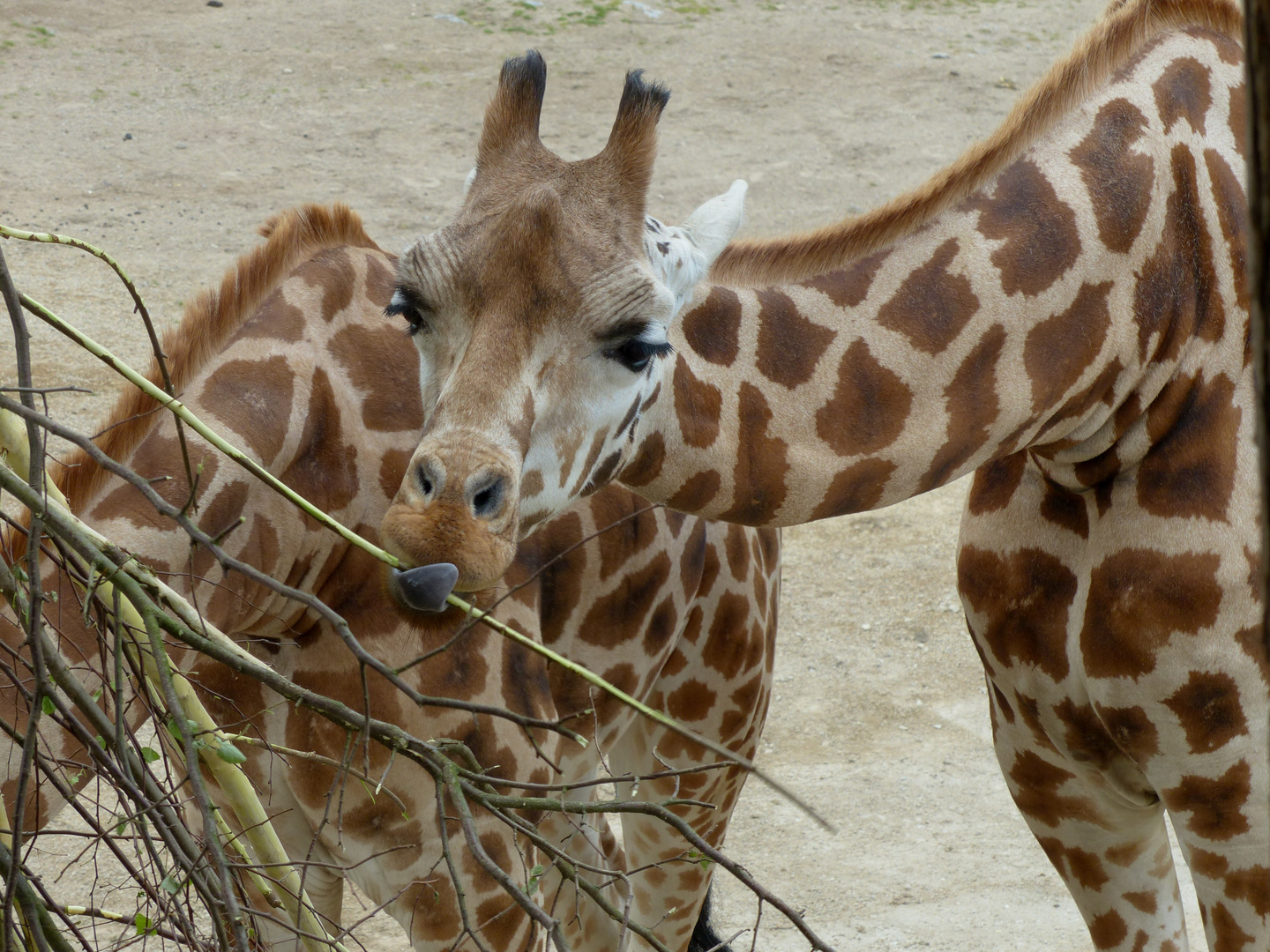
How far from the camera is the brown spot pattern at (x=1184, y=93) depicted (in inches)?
97.5

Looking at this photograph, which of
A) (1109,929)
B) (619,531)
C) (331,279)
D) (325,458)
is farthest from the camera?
(1109,929)

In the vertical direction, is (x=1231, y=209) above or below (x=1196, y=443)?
above

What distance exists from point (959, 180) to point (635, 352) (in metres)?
0.72

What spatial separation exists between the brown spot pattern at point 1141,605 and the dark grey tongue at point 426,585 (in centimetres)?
133

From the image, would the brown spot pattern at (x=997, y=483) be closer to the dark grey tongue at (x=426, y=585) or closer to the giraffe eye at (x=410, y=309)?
the giraffe eye at (x=410, y=309)

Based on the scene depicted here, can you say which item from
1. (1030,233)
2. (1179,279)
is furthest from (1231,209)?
(1030,233)

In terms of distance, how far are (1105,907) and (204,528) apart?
2043mm

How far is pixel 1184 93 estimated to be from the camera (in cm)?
250

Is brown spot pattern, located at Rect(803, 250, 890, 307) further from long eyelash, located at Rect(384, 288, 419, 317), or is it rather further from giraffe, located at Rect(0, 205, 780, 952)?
long eyelash, located at Rect(384, 288, 419, 317)

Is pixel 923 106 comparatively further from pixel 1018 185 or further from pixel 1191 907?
pixel 1018 185

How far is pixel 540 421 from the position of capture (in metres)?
2.09

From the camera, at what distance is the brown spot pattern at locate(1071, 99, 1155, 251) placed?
2.40 metres

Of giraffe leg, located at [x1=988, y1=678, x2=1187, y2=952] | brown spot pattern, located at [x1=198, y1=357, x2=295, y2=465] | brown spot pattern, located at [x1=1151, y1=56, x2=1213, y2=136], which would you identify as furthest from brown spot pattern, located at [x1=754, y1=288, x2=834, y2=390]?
giraffe leg, located at [x1=988, y1=678, x2=1187, y2=952]

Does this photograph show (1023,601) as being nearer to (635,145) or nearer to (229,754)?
(635,145)
